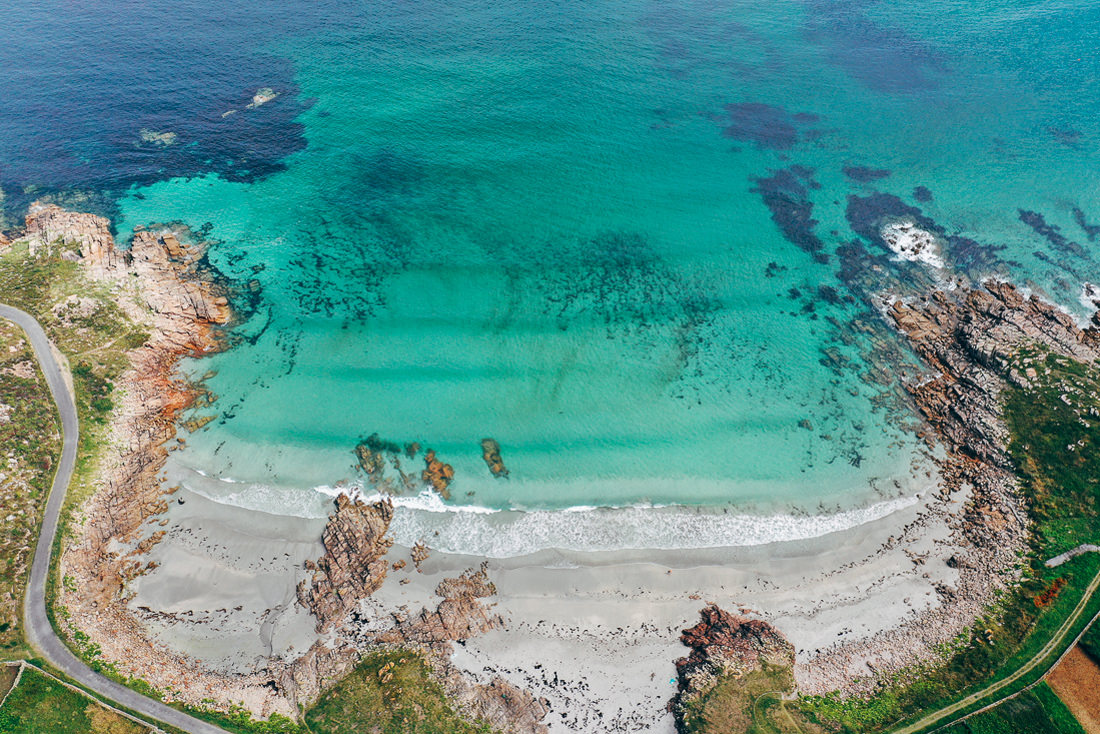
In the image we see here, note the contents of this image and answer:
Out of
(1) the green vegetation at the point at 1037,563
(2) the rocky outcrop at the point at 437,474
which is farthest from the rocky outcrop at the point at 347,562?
(1) the green vegetation at the point at 1037,563

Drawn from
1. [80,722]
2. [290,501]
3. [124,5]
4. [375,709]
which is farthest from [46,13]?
[375,709]

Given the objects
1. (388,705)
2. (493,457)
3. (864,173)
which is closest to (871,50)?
(864,173)

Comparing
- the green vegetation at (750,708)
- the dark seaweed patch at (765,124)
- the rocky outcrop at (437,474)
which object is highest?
the dark seaweed patch at (765,124)

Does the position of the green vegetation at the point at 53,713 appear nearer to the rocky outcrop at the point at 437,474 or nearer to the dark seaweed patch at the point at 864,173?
the rocky outcrop at the point at 437,474

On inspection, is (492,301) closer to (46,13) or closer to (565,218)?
(565,218)

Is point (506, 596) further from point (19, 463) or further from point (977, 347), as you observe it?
point (977, 347)

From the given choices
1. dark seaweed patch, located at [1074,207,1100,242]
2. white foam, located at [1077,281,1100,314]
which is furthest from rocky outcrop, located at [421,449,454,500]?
dark seaweed patch, located at [1074,207,1100,242]
